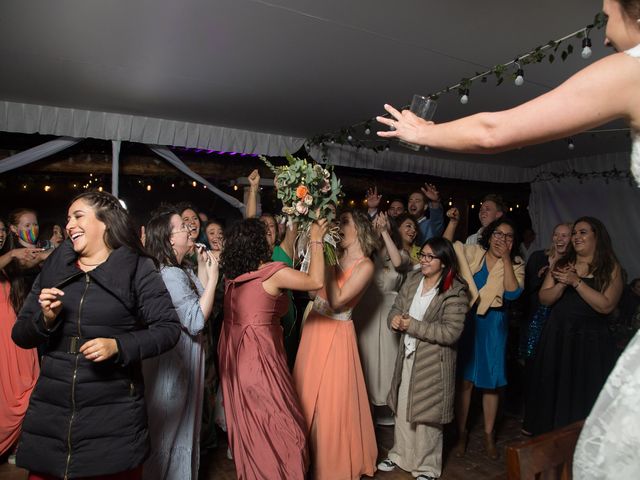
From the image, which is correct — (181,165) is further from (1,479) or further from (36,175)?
(1,479)

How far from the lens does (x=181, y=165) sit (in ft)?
18.2

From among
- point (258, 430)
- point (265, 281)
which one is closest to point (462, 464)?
point (258, 430)

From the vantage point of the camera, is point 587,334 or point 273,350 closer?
point 273,350

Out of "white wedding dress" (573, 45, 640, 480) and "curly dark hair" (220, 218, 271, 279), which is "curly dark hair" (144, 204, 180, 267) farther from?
"white wedding dress" (573, 45, 640, 480)

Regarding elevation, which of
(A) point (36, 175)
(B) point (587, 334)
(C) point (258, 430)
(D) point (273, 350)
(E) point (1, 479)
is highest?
(A) point (36, 175)

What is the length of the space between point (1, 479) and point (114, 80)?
302cm

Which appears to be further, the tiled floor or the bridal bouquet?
the tiled floor

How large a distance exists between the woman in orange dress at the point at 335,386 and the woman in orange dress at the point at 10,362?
1.98 m

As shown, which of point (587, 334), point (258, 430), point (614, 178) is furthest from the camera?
point (614, 178)

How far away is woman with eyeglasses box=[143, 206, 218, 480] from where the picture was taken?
2463mm

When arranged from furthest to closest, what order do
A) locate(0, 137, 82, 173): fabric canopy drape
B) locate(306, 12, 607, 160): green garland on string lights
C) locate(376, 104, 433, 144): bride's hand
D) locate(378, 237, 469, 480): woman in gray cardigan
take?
locate(0, 137, 82, 173): fabric canopy drape < locate(378, 237, 469, 480): woman in gray cardigan < locate(306, 12, 607, 160): green garland on string lights < locate(376, 104, 433, 144): bride's hand

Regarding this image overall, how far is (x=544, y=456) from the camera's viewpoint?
3.63ft

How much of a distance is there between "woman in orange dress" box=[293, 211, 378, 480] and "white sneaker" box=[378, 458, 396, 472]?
→ 0.14 meters

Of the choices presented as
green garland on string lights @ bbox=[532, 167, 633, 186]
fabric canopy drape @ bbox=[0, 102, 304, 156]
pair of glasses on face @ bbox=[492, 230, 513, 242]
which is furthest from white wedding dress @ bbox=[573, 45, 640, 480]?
green garland on string lights @ bbox=[532, 167, 633, 186]
